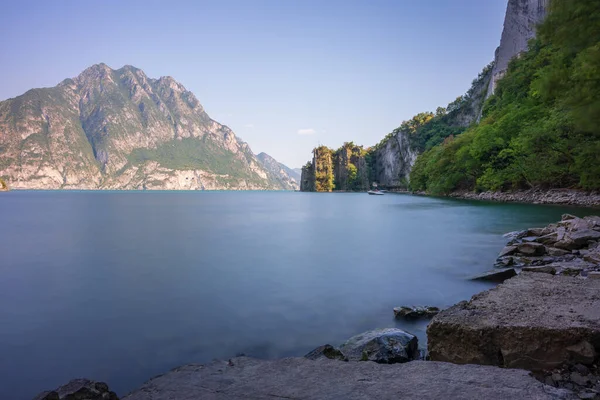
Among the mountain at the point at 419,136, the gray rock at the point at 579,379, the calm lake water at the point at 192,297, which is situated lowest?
the calm lake water at the point at 192,297

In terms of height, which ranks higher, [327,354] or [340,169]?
[340,169]

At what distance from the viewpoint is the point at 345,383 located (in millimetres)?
2793

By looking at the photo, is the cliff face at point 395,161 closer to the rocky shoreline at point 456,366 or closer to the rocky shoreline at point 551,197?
the rocky shoreline at point 551,197

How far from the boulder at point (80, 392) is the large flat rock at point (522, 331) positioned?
140 inches

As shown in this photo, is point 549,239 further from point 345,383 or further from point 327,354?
point 345,383

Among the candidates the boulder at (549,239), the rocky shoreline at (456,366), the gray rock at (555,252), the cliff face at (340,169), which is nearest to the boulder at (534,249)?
the gray rock at (555,252)

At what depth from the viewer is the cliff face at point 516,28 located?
6234cm

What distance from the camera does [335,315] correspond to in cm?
689

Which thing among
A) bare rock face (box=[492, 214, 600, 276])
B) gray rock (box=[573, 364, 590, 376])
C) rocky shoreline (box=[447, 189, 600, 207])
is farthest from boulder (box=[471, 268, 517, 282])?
rocky shoreline (box=[447, 189, 600, 207])

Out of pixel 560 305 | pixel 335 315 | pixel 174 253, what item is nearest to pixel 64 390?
pixel 335 315

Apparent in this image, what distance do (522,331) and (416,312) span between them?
3.08m

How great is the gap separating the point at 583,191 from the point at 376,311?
109 ft

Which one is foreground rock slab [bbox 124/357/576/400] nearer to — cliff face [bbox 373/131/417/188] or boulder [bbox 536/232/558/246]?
boulder [bbox 536/232/558/246]

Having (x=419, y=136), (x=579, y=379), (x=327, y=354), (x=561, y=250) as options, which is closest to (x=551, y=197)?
(x=561, y=250)
